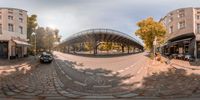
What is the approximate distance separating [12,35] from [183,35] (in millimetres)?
19374

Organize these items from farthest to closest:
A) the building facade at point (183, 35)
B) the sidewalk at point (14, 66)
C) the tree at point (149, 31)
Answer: the tree at point (149, 31)
the building facade at point (183, 35)
the sidewalk at point (14, 66)

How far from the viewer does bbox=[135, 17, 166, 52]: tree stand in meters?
18.8

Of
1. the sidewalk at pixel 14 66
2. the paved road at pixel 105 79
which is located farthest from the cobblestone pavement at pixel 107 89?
the sidewalk at pixel 14 66

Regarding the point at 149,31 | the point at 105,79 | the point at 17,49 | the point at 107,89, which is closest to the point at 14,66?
the point at 105,79

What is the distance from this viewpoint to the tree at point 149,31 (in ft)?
61.6

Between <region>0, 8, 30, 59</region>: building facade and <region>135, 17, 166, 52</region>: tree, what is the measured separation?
12668mm

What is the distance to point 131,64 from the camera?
13305mm

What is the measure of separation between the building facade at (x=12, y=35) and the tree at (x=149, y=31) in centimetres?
1267

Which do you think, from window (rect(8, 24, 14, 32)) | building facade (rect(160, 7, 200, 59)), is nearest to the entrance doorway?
window (rect(8, 24, 14, 32))

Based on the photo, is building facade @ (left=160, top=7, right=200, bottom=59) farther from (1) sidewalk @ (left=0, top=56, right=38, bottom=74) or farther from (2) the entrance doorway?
(2) the entrance doorway

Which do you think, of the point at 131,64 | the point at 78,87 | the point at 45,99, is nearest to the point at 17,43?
the point at 131,64

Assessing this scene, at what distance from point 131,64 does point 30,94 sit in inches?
310

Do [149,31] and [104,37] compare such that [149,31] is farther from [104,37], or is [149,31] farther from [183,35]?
[104,37]

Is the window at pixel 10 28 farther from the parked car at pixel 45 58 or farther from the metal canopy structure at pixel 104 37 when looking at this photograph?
the metal canopy structure at pixel 104 37
